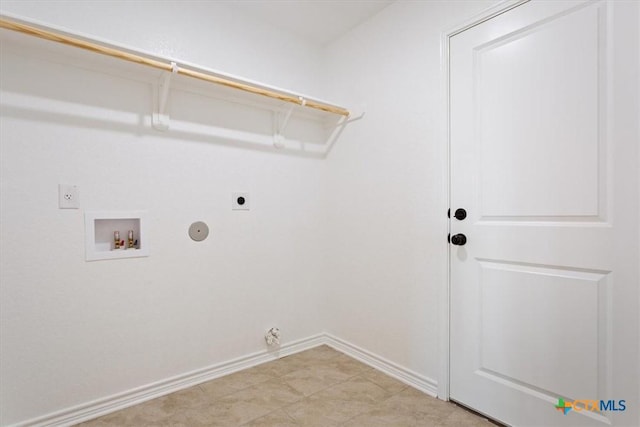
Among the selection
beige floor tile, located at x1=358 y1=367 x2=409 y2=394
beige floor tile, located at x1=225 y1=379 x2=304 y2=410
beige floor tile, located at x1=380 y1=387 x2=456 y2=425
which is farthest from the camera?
beige floor tile, located at x1=358 y1=367 x2=409 y2=394

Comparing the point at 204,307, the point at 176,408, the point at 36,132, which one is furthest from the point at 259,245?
the point at 36,132

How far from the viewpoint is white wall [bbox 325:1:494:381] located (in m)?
1.77

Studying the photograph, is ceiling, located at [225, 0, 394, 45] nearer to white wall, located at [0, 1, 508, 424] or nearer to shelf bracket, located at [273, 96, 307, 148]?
white wall, located at [0, 1, 508, 424]

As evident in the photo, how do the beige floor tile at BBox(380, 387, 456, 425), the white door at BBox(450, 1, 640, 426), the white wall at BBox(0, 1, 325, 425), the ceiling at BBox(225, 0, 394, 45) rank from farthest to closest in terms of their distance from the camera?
the ceiling at BBox(225, 0, 394, 45), the beige floor tile at BBox(380, 387, 456, 425), the white wall at BBox(0, 1, 325, 425), the white door at BBox(450, 1, 640, 426)

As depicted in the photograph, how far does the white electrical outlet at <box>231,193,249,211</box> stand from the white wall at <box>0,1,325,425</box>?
0.04 meters

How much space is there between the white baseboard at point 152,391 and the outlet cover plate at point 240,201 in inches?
37.7

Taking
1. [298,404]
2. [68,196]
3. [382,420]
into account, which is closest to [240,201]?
[68,196]

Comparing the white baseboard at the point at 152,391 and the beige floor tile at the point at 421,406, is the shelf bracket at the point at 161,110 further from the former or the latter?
the beige floor tile at the point at 421,406

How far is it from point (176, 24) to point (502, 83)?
1762mm

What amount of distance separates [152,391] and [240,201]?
3.81 ft

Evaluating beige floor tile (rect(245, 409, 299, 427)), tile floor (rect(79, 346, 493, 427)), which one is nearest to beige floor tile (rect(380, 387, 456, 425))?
tile floor (rect(79, 346, 493, 427))

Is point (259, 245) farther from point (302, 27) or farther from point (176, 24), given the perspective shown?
point (302, 27)

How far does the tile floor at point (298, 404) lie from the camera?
153cm

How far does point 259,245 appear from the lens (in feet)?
7.10
